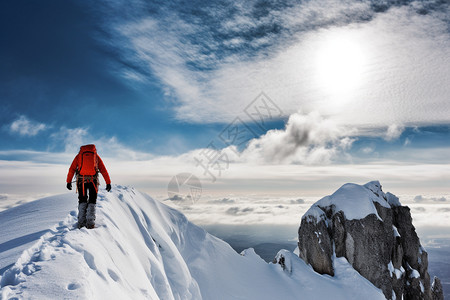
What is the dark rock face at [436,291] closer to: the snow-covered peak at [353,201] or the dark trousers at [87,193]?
the snow-covered peak at [353,201]

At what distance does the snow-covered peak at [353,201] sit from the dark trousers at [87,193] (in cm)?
2761

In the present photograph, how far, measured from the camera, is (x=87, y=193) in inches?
433

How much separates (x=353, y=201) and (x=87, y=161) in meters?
30.2

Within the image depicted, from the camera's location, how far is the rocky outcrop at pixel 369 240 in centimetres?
2877

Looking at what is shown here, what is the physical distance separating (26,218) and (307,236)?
28.4 metres

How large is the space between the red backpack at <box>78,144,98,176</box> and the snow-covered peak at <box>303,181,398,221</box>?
91.2 feet

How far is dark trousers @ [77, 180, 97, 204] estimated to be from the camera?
10.7 m

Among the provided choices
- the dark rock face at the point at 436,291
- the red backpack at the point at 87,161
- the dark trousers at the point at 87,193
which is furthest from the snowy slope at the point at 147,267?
the dark rock face at the point at 436,291

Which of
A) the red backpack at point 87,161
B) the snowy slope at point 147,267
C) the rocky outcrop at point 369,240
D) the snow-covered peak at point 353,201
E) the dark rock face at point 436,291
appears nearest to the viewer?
the snowy slope at point 147,267

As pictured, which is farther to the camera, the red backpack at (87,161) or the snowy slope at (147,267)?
the red backpack at (87,161)

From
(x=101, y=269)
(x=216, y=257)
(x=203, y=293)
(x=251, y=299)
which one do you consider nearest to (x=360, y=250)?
(x=251, y=299)

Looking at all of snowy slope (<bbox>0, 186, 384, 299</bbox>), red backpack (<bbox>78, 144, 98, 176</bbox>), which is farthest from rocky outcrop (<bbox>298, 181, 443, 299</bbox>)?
red backpack (<bbox>78, 144, 98, 176</bbox>)

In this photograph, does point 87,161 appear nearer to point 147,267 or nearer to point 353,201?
point 147,267

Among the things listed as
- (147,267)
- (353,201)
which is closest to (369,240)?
(353,201)
